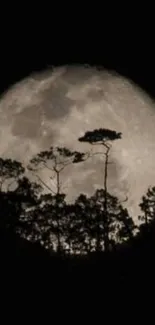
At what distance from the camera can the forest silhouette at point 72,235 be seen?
33906mm

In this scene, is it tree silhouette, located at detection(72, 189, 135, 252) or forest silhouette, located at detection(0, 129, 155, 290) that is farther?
tree silhouette, located at detection(72, 189, 135, 252)

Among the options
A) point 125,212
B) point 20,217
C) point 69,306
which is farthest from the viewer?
point 125,212

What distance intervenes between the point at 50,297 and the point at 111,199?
20.9 m

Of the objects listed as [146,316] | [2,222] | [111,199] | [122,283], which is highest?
[111,199]

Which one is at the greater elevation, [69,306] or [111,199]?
[111,199]

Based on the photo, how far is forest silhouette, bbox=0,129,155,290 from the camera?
33.9 meters

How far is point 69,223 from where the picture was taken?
157 ft

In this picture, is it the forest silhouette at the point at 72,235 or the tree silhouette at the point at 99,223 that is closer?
the forest silhouette at the point at 72,235

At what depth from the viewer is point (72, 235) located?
47875 millimetres

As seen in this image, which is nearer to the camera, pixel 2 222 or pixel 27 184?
pixel 2 222

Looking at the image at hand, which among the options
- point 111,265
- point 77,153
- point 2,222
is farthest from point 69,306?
point 77,153

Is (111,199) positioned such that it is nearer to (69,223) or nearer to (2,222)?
(69,223)

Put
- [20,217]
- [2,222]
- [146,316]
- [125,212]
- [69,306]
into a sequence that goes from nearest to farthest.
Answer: [146,316] → [69,306] → [2,222] → [20,217] → [125,212]

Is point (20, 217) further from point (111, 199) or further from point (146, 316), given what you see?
point (146, 316)
